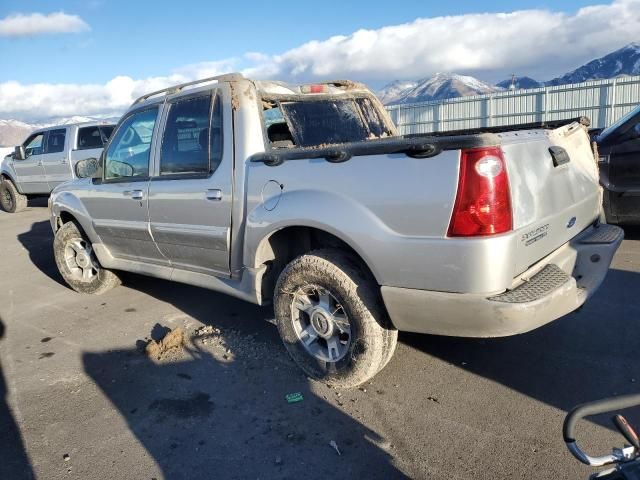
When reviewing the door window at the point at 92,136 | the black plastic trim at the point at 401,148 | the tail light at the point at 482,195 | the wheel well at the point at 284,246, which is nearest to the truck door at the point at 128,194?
the wheel well at the point at 284,246

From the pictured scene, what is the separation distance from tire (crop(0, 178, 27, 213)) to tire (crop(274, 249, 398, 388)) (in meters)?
12.1

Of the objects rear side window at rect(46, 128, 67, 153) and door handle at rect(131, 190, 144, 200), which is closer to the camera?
door handle at rect(131, 190, 144, 200)

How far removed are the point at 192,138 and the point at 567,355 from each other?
3124mm

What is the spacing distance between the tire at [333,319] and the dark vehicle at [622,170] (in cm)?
434

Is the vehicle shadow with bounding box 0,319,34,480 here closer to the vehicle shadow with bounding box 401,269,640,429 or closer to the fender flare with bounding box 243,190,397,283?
the fender flare with bounding box 243,190,397,283

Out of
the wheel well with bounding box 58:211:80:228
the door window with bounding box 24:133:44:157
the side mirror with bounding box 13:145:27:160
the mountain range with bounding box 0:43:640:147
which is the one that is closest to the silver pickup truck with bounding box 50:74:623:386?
the wheel well with bounding box 58:211:80:228

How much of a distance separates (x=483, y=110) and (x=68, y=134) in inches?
534

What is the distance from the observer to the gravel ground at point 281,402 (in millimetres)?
2641

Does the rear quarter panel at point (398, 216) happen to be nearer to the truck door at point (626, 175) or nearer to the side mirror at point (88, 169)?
the side mirror at point (88, 169)

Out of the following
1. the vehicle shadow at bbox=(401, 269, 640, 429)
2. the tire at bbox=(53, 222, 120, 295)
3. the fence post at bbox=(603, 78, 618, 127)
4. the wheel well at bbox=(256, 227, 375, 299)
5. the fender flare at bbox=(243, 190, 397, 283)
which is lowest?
the vehicle shadow at bbox=(401, 269, 640, 429)

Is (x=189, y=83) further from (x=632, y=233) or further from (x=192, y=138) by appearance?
(x=632, y=233)

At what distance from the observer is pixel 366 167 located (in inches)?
112

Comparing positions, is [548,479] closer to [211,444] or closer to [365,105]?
[211,444]

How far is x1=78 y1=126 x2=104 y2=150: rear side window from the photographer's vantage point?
38.5ft
